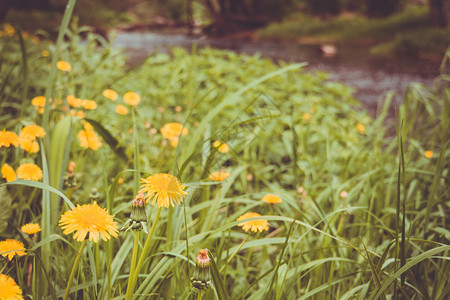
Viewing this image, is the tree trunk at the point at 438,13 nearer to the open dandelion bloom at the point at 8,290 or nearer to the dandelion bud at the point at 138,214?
the dandelion bud at the point at 138,214

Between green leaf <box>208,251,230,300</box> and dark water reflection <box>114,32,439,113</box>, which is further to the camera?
dark water reflection <box>114,32,439,113</box>

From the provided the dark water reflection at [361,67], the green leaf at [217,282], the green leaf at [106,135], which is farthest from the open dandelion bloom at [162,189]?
the dark water reflection at [361,67]

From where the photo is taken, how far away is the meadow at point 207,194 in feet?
2.29

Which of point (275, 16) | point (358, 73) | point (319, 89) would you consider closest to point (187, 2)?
point (275, 16)

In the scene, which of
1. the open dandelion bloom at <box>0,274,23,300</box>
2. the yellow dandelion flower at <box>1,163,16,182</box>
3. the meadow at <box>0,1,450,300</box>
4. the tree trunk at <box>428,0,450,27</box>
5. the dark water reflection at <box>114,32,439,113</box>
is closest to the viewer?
the open dandelion bloom at <box>0,274,23,300</box>

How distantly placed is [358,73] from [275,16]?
10.8m

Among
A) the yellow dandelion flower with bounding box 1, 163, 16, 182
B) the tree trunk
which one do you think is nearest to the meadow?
the yellow dandelion flower with bounding box 1, 163, 16, 182

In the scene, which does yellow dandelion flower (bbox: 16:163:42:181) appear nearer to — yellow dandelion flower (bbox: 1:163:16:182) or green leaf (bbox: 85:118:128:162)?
yellow dandelion flower (bbox: 1:163:16:182)

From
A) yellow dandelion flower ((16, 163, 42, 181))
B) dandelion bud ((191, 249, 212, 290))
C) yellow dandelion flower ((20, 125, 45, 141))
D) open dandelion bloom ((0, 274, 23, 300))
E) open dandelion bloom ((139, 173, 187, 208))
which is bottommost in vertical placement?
dandelion bud ((191, 249, 212, 290))

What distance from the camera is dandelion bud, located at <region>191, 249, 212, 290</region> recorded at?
0.56m

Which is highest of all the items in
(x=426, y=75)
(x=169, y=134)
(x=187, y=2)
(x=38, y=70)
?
(x=187, y=2)

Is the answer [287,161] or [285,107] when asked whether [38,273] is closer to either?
[287,161]

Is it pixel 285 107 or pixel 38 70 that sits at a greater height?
pixel 38 70

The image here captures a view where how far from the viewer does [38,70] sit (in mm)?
2318
